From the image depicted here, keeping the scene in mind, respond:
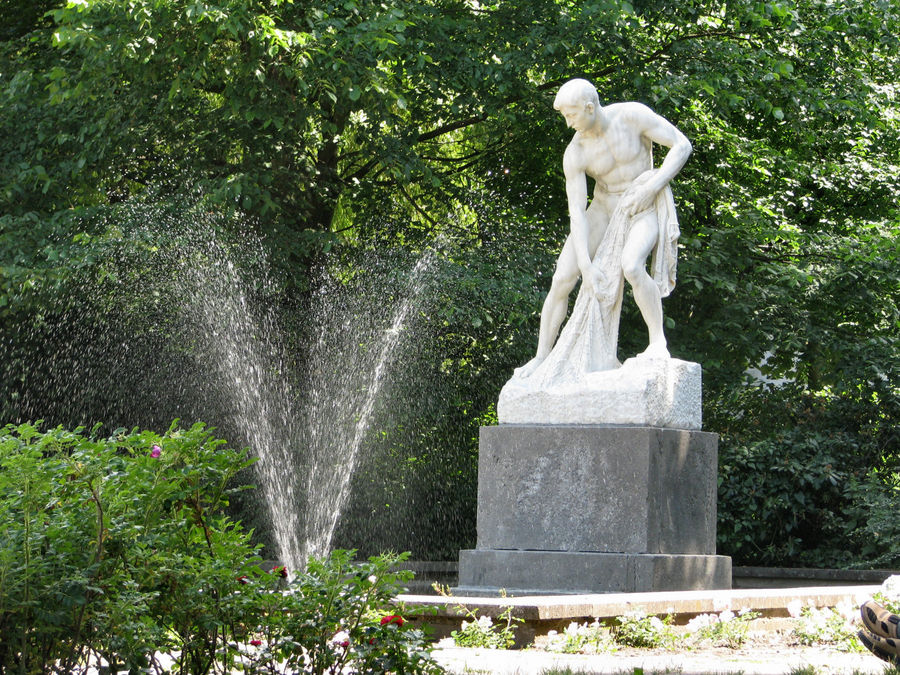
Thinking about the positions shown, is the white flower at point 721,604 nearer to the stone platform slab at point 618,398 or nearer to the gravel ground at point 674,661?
the gravel ground at point 674,661

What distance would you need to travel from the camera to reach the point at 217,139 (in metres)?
12.5

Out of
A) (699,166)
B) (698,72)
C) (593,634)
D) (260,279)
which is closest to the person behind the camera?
(593,634)

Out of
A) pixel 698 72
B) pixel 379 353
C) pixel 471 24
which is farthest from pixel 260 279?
pixel 698 72

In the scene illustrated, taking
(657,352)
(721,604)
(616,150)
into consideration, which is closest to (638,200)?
(616,150)

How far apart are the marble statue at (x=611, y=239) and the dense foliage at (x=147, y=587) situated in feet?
14.4

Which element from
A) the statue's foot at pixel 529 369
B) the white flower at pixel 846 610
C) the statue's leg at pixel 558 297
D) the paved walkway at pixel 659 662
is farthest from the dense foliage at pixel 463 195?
the paved walkway at pixel 659 662

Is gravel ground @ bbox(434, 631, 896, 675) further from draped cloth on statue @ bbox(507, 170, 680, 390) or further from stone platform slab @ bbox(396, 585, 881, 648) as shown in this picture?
draped cloth on statue @ bbox(507, 170, 680, 390)

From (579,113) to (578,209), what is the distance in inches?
25.6

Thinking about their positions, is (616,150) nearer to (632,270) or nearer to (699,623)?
(632,270)

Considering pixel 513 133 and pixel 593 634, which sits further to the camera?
pixel 513 133

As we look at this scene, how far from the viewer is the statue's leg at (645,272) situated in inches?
311

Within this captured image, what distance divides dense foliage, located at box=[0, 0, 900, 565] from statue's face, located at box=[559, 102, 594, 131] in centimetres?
352

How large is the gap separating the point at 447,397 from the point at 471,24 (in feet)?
13.0

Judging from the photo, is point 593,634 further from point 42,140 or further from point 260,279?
point 42,140
